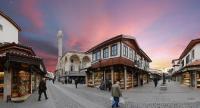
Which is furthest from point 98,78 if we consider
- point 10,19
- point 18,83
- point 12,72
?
point 12,72

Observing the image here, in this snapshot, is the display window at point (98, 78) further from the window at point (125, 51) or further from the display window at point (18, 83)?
the display window at point (18, 83)

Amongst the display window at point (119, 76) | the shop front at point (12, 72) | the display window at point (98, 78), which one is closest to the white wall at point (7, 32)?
the shop front at point (12, 72)

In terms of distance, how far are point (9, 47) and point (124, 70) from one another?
48.3 ft

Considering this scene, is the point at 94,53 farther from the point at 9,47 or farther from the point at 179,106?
the point at 179,106

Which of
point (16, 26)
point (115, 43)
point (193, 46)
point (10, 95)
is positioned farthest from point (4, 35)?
point (193, 46)

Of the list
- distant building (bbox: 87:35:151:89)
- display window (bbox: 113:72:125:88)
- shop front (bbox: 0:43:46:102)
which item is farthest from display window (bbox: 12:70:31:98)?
display window (bbox: 113:72:125:88)

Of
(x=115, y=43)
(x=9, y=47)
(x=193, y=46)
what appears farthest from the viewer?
(x=193, y=46)

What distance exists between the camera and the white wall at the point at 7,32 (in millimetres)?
33222

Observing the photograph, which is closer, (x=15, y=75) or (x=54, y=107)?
(x=54, y=107)

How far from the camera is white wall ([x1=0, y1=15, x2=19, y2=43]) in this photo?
33222 mm

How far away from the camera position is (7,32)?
34562mm

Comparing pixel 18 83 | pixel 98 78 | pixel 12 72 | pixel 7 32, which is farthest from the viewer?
pixel 98 78

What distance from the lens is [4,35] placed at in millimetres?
33875

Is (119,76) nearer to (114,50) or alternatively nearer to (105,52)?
(114,50)
